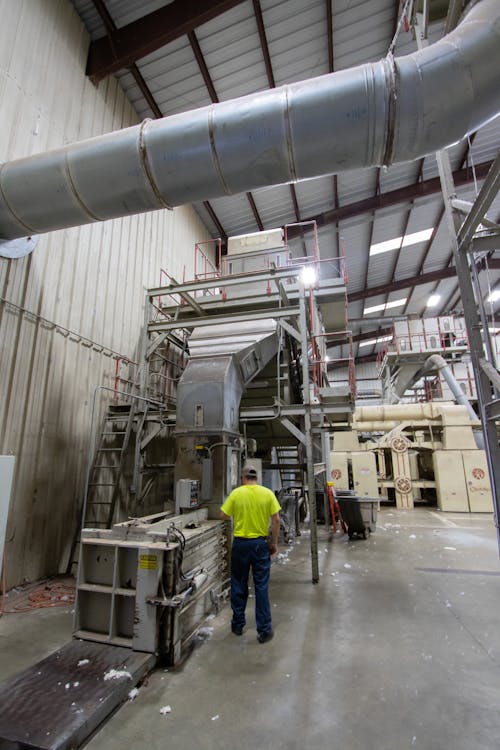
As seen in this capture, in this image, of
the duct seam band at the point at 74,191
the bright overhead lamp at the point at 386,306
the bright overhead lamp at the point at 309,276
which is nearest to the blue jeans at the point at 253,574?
the duct seam band at the point at 74,191

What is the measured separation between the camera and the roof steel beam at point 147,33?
7.50m

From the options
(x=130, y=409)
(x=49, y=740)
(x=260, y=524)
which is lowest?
(x=49, y=740)

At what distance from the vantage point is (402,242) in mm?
15477

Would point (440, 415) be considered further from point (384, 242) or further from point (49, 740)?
point (49, 740)

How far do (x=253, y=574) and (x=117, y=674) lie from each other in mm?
1469

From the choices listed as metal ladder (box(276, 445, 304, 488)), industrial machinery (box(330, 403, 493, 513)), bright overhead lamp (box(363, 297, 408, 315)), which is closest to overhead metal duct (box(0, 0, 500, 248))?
metal ladder (box(276, 445, 304, 488))

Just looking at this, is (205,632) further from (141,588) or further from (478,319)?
(478,319)

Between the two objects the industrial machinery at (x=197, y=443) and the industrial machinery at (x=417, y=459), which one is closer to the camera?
the industrial machinery at (x=197, y=443)

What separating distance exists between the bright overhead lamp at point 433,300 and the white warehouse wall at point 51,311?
1805 centimetres

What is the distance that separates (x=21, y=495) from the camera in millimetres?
5445

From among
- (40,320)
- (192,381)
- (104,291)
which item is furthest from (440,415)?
(40,320)

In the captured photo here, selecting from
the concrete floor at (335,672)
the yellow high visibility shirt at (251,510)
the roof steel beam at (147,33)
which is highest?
the roof steel beam at (147,33)

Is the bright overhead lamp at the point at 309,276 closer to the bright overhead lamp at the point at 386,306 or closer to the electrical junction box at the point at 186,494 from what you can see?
the electrical junction box at the point at 186,494

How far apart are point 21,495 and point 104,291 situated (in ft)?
13.3
